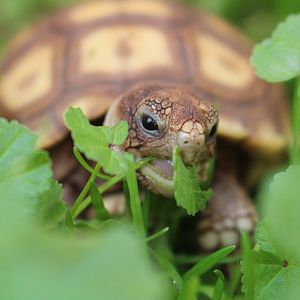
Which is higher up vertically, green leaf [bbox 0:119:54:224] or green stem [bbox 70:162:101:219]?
green leaf [bbox 0:119:54:224]

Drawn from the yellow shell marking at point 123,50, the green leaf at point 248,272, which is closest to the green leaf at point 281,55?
the green leaf at point 248,272

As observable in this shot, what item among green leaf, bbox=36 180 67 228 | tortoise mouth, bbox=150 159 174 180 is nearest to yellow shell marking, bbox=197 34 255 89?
tortoise mouth, bbox=150 159 174 180

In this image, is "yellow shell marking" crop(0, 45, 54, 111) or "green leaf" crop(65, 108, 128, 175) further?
"yellow shell marking" crop(0, 45, 54, 111)

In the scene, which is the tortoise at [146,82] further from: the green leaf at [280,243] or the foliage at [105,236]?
the green leaf at [280,243]

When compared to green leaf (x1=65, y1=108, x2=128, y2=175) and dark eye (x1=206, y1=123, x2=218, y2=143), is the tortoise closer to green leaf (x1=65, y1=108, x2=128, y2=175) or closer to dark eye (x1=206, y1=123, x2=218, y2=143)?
dark eye (x1=206, y1=123, x2=218, y2=143)

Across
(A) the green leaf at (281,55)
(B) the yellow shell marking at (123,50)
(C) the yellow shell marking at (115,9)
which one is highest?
(A) the green leaf at (281,55)

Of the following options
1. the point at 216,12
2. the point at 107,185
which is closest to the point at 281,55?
the point at 107,185

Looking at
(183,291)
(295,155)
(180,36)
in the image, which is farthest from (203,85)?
(183,291)

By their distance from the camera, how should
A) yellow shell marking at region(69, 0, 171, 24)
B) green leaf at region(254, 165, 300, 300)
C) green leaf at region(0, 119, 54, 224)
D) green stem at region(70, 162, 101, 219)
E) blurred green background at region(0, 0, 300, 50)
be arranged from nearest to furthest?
green leaf at region(254, 165, 300, 300) < green leaf at region(0, 119, 54, 224) < green stem at region(70, 162, 101, 219) < yellow shell marking at region(69, 0, 171, 24) < blurred green background at region(0, 0, 300, 50)
